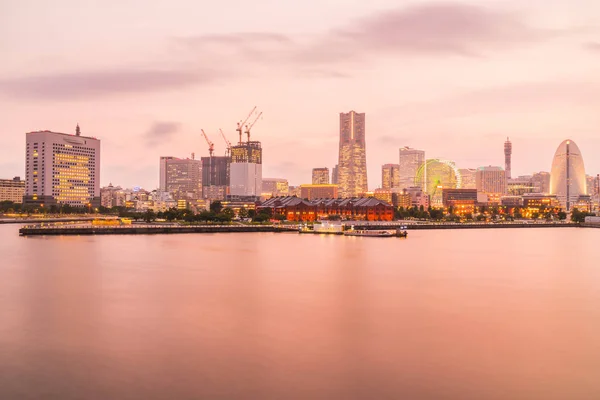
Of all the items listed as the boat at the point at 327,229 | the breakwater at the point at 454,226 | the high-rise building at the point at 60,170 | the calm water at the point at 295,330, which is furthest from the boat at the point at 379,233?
the high-rise building at the point at 60,170

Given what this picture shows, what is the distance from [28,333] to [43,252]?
30841 mm

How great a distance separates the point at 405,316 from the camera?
24297 millimetres

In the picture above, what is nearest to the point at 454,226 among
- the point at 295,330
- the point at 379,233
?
the point at 379,233

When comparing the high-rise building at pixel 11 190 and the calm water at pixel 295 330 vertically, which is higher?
the high-rise building at pixel 11 190

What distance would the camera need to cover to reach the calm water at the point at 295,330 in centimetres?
1541

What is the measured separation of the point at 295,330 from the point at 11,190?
646 ft

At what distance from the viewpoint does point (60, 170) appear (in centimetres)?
16100

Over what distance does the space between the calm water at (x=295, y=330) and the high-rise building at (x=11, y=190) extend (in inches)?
6577

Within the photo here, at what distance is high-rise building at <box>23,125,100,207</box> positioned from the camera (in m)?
158

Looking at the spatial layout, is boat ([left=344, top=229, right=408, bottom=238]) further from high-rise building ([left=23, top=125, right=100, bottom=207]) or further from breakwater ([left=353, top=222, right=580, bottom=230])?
high-rise building ([left=23, top=125, right=100, bottom=207])

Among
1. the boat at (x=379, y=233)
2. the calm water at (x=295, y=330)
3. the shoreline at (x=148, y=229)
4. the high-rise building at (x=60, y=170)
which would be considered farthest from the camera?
the high-rise building at (x=60, y=170)

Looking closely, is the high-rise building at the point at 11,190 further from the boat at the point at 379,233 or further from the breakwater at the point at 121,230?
the boat at the point at 379,233

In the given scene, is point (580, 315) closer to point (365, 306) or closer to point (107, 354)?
point (365, 306)

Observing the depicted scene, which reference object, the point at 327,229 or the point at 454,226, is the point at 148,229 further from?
the point at 454,226
